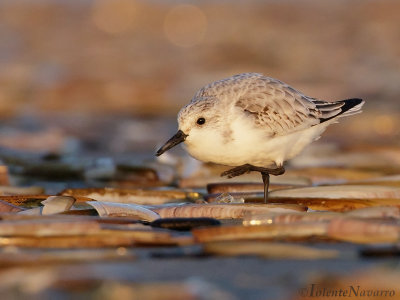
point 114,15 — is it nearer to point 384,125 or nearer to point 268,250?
point 384,125

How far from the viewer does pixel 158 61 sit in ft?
61.3

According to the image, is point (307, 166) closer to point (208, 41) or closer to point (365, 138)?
point (365, 138)

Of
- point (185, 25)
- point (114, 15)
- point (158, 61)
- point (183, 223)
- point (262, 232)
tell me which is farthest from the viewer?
point (114, 15)

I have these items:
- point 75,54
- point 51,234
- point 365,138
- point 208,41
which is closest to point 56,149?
point 365,138

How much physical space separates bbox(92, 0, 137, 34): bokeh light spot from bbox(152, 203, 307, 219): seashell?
1874cm

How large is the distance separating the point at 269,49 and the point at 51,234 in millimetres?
16714

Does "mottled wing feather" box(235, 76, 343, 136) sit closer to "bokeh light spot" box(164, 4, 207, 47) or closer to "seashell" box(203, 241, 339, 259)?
"seashell" box(203, 241, 339, 259)

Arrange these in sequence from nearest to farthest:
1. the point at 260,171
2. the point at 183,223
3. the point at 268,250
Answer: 1. the point at 268,250
2. the point at 183,223
3. the point at 260,171

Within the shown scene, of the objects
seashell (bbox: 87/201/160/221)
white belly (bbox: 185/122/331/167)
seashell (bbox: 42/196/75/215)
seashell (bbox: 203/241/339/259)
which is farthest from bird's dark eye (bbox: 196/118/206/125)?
seashell (bbox: 203/241/339/259)

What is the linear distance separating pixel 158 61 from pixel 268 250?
51.5 feet

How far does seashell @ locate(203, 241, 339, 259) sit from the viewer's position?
10.7ft

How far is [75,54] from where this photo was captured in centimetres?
1995

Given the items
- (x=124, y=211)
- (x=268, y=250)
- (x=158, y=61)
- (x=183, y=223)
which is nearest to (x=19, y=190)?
(x=124, y=211)

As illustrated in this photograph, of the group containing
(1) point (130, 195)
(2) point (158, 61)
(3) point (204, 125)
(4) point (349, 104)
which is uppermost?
(2) point (158, 61)
